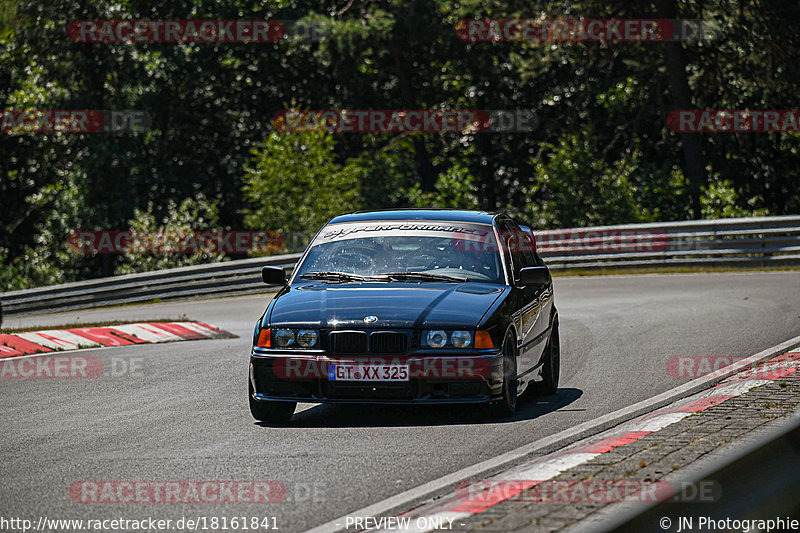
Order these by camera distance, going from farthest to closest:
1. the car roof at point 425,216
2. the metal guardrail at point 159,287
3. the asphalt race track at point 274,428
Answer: the metal guardrail at point 159,287
the car roof at point 425,216
the asphalt race track at point 274,428

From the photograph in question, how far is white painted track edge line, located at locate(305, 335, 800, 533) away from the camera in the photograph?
19.2 ft

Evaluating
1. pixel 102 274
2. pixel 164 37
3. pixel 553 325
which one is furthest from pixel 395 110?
pixel 553 325

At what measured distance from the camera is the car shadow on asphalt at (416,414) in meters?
8.79

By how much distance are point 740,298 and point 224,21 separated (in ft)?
80.8

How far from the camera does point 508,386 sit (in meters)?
8.83

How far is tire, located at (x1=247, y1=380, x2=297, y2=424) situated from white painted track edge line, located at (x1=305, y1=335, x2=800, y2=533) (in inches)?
79.4

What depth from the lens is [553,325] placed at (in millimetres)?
10805

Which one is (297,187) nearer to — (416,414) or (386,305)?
(416,414)

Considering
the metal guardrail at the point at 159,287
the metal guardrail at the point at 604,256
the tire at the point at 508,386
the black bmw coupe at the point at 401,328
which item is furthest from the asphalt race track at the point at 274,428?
the metal guardrail at the point at 159,287

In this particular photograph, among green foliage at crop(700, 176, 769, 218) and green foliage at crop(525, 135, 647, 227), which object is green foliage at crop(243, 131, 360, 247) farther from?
green foliage at crop(700, 176, 769, 218)

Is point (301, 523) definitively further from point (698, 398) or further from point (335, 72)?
point (335, 72)

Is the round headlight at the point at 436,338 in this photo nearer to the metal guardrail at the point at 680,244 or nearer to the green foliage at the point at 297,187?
the metal guardrail at the point at 680,244

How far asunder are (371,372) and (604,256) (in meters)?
17.8

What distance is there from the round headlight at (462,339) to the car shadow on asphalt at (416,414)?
59 cm
